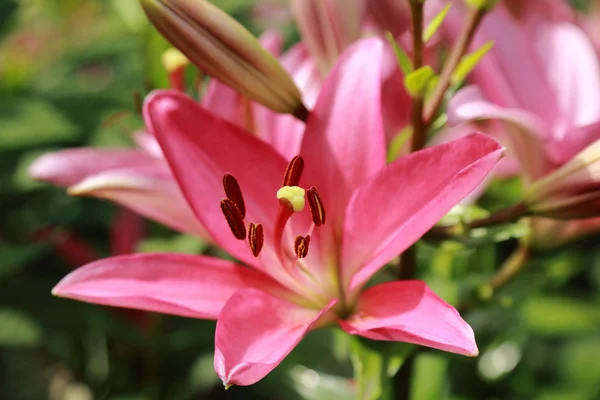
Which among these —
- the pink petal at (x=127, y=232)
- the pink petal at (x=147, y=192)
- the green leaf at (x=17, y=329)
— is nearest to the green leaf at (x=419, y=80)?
the pink petal at (x=147, y=192)

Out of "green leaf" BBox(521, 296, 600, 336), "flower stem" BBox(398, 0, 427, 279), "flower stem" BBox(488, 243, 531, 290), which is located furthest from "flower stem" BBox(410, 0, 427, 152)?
"green leaf" BBox(521, 296, 600, 336)

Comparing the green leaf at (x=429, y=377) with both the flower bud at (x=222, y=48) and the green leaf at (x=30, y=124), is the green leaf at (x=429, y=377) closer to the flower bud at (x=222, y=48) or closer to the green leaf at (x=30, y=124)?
the flower bud at (x=222, y=48)

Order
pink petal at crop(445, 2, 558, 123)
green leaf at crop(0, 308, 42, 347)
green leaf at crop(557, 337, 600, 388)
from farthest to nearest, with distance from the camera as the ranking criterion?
1. green leaf at crop(557, 337, 600, 388)
2. green leaf at crop(0, 308, 42, 347)
3. pink petal at crop(445, 2, 558, 123)

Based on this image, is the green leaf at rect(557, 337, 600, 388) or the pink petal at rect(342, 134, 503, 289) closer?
the pink petal at rect(342, 134, 503, 289)

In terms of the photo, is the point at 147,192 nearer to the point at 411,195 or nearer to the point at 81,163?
the point at 81,163

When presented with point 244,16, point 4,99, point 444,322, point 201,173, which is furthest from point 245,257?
point 244,16

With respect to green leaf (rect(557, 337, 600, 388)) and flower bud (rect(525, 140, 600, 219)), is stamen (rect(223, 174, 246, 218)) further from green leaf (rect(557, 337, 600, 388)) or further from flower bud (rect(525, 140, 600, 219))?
green leaf (rect(557, 337, 600, 388))

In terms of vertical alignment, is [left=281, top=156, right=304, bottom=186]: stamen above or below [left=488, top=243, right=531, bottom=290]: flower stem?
above

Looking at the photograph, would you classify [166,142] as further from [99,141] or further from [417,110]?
[99,141]
